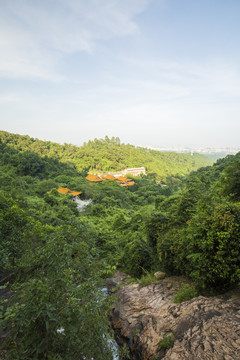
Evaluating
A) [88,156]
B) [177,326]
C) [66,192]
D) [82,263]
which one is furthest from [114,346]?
[88,156]

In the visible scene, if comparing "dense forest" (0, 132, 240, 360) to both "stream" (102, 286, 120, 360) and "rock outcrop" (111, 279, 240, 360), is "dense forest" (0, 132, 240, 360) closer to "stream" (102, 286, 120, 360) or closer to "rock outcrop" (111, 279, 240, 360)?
"stream" (102, 286, 120, 360)

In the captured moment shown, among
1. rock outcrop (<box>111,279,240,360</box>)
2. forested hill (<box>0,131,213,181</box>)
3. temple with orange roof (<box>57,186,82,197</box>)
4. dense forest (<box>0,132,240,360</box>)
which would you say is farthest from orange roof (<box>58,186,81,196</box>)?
forested hill (<box>0,131,213,181</box>)

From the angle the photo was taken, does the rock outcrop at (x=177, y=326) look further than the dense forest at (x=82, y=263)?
Yes

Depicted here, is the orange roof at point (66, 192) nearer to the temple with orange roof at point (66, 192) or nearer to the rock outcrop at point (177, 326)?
the temple with orange roof at point (66, 192)

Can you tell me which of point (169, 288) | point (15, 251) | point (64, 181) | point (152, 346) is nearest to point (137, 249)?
point (169, 288)

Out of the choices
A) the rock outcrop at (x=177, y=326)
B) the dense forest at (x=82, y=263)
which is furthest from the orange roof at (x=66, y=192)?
the rock outcrop at (x=177, y=326)

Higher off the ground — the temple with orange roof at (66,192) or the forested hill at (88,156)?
the forested hill at (88,156)

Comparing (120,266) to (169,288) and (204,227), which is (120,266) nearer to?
(169,288)

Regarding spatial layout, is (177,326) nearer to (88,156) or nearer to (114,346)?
(114,346)
